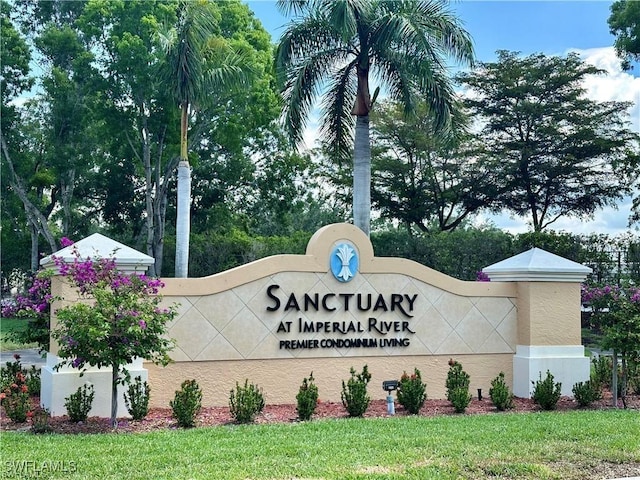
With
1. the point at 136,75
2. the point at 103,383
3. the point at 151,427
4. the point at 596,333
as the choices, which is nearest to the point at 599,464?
the point at 151,427

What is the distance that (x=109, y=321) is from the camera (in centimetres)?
919

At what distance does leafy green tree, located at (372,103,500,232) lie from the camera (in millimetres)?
35094

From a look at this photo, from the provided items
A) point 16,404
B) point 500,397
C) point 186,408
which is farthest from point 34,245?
point 500,397

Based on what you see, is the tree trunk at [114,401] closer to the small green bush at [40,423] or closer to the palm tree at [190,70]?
the small green bush at [40,423]

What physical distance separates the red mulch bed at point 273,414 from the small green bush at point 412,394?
0.42 ft

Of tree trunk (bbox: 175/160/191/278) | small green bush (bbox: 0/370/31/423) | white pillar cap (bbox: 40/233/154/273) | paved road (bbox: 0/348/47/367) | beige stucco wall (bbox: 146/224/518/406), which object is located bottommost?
paved road (bbox: 0/348/47/367)

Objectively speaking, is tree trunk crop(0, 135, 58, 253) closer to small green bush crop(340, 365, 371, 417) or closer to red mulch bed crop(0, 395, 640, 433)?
red mulch bed crop(0, 395, 640, 433)

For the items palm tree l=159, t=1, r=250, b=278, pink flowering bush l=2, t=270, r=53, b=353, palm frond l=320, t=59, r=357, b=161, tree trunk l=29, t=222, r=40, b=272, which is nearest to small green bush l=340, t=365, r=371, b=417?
pink flowering bush l=2, t=270, r=53, b=353

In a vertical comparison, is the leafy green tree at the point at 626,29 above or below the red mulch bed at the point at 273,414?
above

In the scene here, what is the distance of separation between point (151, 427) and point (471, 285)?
644 cm

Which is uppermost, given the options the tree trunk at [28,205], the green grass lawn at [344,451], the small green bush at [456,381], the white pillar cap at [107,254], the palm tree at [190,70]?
the palm tree at [190,70]

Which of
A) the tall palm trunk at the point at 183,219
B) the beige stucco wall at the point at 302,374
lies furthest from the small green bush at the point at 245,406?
the tall palm trunk at the point at 183,219

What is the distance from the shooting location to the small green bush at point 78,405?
972 centimetres

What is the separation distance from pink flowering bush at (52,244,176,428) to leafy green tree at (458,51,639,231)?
27.5m
